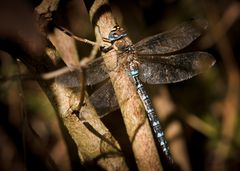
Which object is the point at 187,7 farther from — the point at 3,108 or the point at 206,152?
the point at 3,108

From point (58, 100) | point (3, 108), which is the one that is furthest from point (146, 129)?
point (3, 108)

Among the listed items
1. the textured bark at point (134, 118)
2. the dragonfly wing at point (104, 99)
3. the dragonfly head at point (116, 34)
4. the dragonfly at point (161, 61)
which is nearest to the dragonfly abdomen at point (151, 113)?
the dragonfly at point (161, 61)

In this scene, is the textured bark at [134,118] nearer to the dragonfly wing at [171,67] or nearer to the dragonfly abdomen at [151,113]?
the dragonfly abdomen at [151,113]

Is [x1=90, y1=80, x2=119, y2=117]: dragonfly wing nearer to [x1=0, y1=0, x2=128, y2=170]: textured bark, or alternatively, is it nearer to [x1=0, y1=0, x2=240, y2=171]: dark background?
[x1=0, y1=0, x2=128, y2=170]: textured bark

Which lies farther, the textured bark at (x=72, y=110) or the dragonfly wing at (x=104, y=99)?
the dragonfly wing at (x=104, y=99)

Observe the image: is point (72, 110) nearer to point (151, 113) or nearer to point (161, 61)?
point (151, 113)
